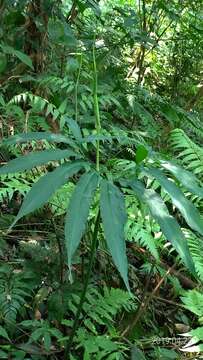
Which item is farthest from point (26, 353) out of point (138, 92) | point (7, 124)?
point (138, 92)

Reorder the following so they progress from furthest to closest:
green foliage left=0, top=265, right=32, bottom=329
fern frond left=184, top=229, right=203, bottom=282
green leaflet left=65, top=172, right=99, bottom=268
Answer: fern frond left=184, top=229, right=203, bottom=282, green foliage left=0, top=265, right=32, bottom=329, green leaflet left=65, top=172, right=99, bottom=268

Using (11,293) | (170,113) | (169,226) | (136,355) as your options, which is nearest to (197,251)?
(136,355)

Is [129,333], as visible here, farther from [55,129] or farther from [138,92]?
[138,92]

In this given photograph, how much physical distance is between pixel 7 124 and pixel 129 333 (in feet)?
4.08

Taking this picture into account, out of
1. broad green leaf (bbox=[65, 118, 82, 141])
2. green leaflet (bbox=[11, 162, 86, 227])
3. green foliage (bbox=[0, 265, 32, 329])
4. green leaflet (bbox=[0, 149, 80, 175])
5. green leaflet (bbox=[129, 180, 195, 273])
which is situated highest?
broad green leaf (bbox=[65, 118, 82, 141])

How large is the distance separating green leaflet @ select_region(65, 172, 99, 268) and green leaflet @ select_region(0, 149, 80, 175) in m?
0.11

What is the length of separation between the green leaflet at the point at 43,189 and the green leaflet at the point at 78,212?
0.05m

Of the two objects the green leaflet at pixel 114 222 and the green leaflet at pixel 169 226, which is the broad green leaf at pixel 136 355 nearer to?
the green leaflet at pixel 169 226

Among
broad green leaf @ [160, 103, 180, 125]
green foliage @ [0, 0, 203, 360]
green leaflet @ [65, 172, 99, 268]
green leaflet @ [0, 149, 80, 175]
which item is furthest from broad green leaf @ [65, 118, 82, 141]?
broad green leaf @ [160, 103, 180, 125]

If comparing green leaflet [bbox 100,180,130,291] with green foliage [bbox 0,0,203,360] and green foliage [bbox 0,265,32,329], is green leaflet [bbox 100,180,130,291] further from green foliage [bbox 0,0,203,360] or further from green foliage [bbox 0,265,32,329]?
green foliage [bbox 0,265,32,329]

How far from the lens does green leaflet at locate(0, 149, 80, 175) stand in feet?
4.00

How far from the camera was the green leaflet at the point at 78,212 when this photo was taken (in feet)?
3.43

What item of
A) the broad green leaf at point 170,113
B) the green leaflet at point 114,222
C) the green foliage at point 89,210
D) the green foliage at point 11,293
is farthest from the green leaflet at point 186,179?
the broad green leaf at point 170,113

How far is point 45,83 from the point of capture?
293 cm
